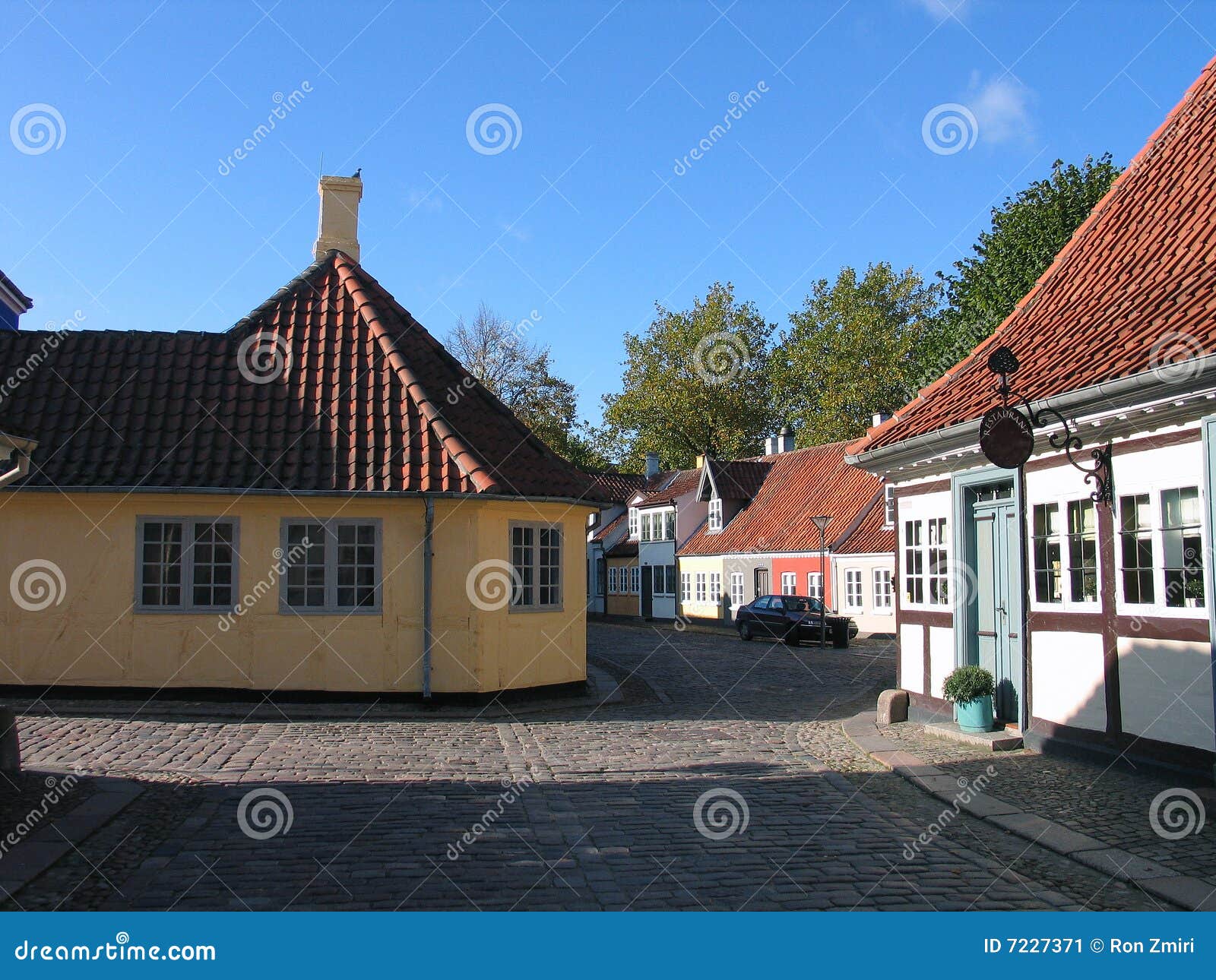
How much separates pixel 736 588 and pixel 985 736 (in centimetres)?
3001

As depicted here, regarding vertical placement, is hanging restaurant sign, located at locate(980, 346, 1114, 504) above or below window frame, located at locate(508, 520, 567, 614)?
above

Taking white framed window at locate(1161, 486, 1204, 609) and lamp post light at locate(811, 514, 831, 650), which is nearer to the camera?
white framed window at locate(1161, 486, 1204, 609)

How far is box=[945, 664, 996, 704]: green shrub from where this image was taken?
11039mm

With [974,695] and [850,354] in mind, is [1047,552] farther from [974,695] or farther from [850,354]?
[850,354]

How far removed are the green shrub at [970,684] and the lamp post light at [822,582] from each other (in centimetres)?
1756

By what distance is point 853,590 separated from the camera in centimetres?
3434

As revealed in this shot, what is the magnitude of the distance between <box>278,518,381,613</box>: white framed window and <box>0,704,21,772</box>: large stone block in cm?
509

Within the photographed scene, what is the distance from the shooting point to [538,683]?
587 inches

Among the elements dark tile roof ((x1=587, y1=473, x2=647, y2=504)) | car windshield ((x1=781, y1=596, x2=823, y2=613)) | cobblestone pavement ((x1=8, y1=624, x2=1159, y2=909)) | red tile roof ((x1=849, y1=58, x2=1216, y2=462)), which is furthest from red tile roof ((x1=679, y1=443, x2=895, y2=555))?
cobblestone pavement ((x1=8, y1=624, x2=1159, y2=909))

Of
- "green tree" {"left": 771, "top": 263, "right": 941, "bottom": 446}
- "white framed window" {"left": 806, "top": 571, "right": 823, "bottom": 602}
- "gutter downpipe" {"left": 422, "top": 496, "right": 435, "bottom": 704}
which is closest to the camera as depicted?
"gutter downpipe" {"left": 422, "top": 496, "right": 435, "bottom": 704}

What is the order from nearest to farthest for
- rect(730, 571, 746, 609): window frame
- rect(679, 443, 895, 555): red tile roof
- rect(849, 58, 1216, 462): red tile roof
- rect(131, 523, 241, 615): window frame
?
rect(849, 58, 1216, 462): red tile roof
rect(131, 523, 241, 615): window frame
rect(679, 443, 895, 555): red tile roof
rect(730, 571, 746, 609): window frame

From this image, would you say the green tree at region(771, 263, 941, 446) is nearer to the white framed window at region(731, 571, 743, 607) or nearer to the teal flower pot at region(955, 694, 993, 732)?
the white framed window at region(731, 571, 743, 607)

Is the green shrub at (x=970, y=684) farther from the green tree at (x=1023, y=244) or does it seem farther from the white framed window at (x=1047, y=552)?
the green tree at (x=1023, y=244)

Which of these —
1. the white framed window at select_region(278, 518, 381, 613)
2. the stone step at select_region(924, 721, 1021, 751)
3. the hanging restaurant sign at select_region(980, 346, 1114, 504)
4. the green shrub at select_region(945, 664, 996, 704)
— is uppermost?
the hanging restaurant sign at select_region(980, 346, 1114, 504)
